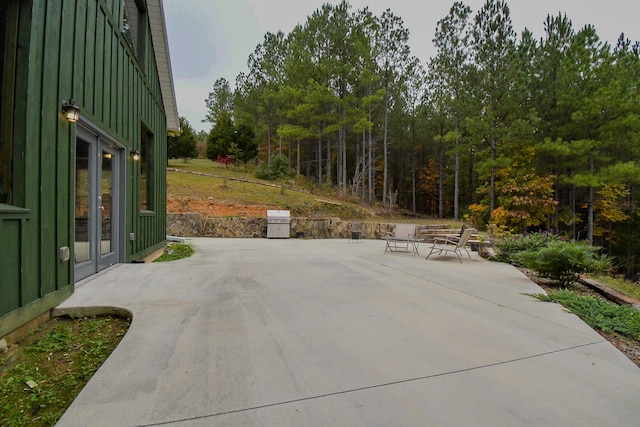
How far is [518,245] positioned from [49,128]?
7.59 m

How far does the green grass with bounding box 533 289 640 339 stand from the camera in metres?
2.85

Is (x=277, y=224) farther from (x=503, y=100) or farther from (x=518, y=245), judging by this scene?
(x=503, y=100)

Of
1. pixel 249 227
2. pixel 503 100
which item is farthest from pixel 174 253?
pixel 503 100

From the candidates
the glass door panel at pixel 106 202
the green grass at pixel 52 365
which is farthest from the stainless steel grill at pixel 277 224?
the green grass at pixel 52 365

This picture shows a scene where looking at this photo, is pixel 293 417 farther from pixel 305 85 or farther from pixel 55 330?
pixel 305 85

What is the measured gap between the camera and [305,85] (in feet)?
67.2

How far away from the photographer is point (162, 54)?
725cm

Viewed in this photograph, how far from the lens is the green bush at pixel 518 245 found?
20.5 feet

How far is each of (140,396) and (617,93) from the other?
62.5 ft

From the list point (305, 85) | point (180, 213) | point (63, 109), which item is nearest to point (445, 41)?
point (305, 85)

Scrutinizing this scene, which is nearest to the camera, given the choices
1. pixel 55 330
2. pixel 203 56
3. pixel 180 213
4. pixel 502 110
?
pixel 55 330

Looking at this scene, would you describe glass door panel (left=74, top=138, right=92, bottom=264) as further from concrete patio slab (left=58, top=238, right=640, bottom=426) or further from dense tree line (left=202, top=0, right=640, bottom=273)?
dense tree line (left=202, top=0, right=640, bottom=273)

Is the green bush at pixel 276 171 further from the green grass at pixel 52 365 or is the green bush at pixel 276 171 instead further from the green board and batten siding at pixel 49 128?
the green grass at pixel 52 365

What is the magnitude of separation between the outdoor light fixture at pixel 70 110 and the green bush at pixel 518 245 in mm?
6997
